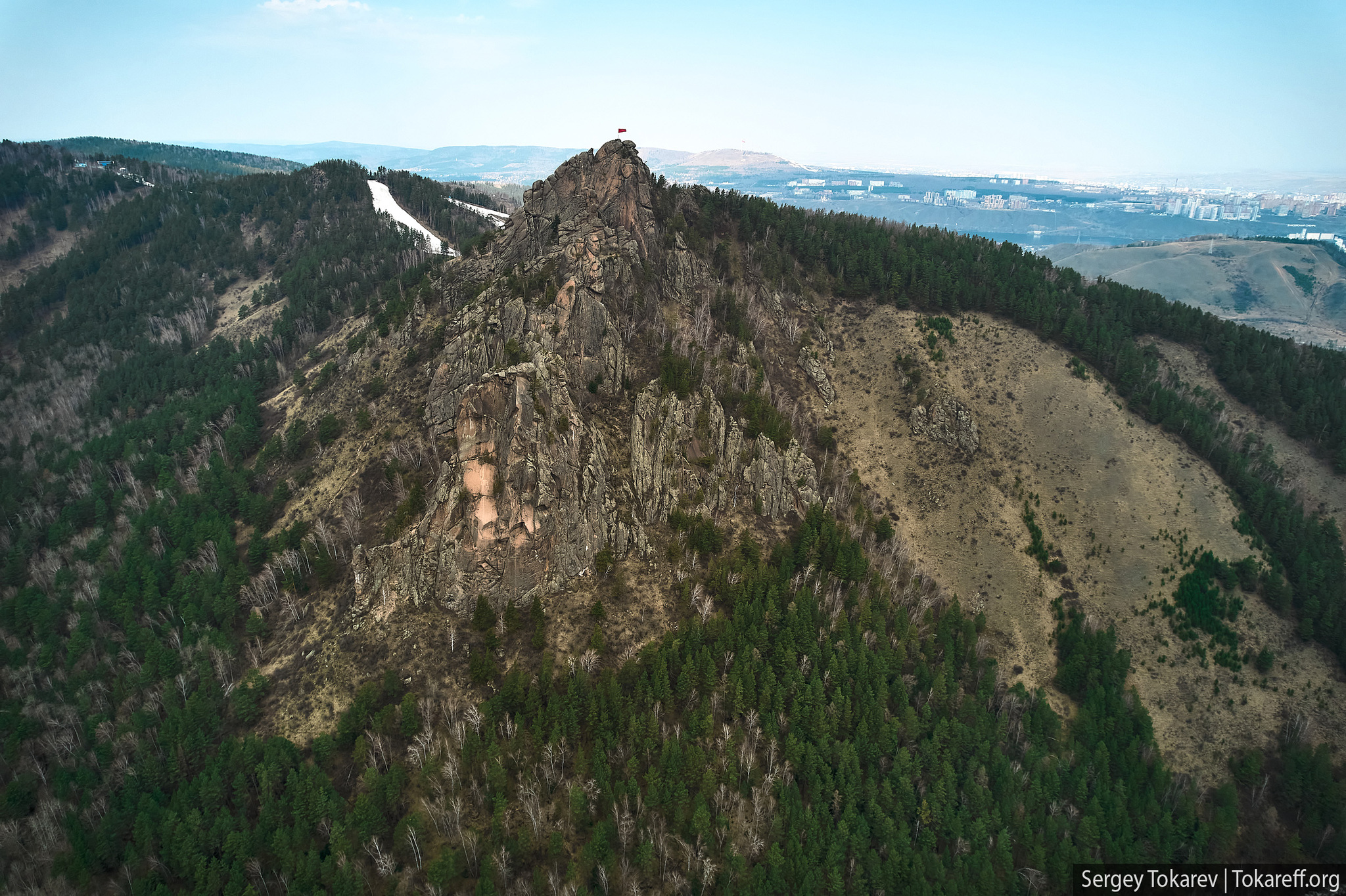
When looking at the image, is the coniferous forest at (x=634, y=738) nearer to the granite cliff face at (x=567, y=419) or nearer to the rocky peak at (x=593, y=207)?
the granite cliff face at (x=567, y=419)

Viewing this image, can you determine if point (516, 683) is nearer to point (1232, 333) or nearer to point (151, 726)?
point (151, 726)

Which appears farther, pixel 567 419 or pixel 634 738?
pixel 567 419

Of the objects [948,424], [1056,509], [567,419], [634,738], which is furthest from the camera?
[948,424]

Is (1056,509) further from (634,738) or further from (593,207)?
(593,207)

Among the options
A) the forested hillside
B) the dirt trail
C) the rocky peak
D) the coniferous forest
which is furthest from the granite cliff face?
the forested hillside

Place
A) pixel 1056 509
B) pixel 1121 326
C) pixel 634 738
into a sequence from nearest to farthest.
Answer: pixel 634 738
pixel 1056 509
pixel 1121 326

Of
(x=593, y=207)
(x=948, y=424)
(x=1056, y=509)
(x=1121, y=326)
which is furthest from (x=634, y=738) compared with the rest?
(x=1121, y=326)

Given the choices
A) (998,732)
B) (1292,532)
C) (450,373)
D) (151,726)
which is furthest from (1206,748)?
(151,726)
